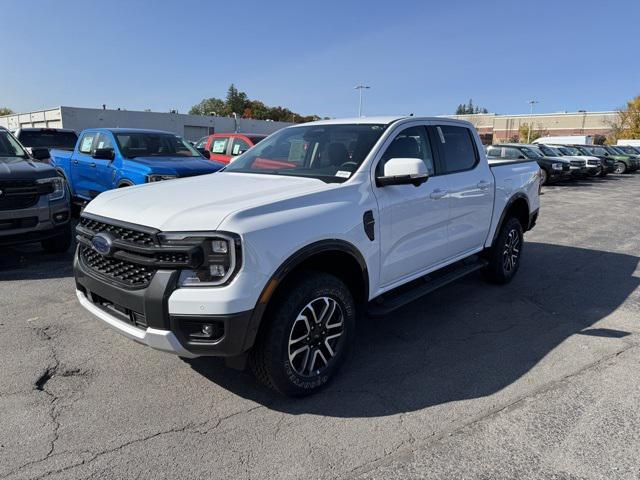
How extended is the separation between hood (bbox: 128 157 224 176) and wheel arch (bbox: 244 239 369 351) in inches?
178

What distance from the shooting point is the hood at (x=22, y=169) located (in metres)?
5.65

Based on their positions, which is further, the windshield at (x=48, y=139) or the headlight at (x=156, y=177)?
the windshield at (x=48, y=139)

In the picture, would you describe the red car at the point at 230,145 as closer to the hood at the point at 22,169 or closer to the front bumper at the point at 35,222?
the hood at the point at 22,169

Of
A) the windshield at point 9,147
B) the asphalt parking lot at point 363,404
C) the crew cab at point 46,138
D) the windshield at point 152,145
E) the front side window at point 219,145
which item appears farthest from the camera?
the front side window at point 219,145

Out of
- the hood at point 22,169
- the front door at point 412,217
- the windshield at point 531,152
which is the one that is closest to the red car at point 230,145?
the hood at point 22,169

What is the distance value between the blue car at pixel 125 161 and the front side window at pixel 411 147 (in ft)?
13.8

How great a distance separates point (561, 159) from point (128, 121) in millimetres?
40670

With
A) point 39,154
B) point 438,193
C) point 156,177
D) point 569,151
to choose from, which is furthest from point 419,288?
point 569,151

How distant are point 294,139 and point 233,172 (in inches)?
25.8

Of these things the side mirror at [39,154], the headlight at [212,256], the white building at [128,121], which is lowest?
the headlight at [212,256]

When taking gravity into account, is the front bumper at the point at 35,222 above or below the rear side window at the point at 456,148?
below

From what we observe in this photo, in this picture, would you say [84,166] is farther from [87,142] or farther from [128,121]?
[128,121]

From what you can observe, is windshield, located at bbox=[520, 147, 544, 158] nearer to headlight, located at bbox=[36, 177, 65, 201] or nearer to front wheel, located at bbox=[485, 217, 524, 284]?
front wheel, located at bbox=[485, 217, 524, 284]

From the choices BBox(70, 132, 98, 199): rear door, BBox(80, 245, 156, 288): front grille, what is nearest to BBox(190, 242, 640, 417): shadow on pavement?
BBox(80, 245, 156, 288): front grille
